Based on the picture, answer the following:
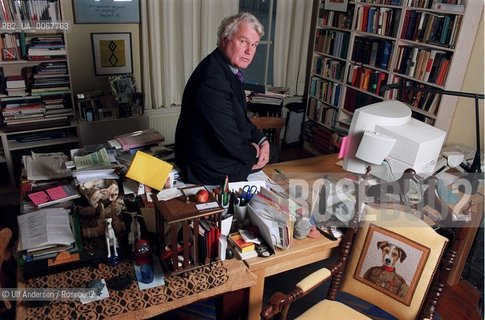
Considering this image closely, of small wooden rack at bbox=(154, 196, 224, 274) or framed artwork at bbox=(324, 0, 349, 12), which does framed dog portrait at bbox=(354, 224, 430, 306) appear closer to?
small wooden rack at bbox=(154, 196, 224, 274)

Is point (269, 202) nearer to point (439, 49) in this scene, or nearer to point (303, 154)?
point (439, 49)

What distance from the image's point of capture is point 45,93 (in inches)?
123

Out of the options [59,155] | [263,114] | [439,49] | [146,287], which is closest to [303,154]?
[263,114]

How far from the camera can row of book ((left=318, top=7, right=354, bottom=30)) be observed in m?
3.69

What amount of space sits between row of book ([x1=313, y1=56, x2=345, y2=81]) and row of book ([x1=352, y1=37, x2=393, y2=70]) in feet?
0.78

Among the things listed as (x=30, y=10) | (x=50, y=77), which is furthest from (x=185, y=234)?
(x=30, y=10)

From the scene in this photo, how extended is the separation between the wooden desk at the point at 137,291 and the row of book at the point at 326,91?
2838mm

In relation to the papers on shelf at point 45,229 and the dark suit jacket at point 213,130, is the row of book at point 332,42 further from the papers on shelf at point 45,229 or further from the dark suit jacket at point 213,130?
the papers on shelf at point 45,229

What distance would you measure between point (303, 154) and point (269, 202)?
9.12 ft

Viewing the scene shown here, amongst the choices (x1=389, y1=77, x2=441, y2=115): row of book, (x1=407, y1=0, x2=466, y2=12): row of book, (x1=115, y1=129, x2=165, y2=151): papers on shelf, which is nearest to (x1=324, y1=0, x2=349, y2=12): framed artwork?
(x1=407, y1=0, x2=466, y2=12): row of book

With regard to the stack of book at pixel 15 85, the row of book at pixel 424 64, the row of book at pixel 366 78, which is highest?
the row of book at pixel 424 64

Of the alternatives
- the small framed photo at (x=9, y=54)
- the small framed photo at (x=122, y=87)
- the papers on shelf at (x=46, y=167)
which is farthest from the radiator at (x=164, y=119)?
the papers on shelf at (x=46, y=167)

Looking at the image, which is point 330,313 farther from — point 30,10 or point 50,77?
point 30,10

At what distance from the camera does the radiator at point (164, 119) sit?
150 inches
